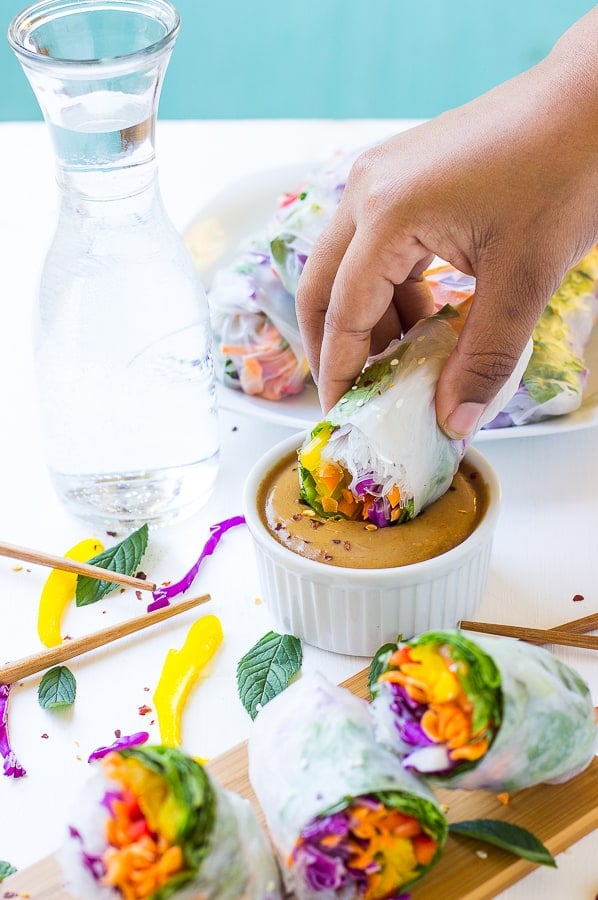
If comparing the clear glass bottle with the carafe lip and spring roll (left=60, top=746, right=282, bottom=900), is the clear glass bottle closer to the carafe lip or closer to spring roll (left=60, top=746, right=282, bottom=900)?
the carafe lip

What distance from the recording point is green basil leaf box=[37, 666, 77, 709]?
4.21 feet

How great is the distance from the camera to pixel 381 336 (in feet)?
5.08

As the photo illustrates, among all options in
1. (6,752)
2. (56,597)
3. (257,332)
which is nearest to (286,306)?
→ (257,332)

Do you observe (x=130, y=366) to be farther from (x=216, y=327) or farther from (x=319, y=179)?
(x=319, y=179)

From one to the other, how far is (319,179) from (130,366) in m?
0.62

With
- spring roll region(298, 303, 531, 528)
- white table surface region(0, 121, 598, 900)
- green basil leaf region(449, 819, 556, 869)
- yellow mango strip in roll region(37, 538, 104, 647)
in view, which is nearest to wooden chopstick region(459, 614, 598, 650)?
white table surface region(0, 121, 598, 900)

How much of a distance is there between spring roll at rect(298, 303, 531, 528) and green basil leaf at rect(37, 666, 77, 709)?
36 cm

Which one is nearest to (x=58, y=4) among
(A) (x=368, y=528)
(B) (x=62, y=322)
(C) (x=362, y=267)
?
(B) (x=62, y=322)

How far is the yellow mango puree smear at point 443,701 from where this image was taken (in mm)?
963

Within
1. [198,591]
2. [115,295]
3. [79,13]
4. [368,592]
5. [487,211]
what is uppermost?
[79,13]

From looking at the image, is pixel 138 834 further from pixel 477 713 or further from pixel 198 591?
pixel 198 591

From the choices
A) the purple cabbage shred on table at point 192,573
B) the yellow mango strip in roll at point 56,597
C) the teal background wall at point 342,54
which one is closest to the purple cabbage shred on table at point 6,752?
the yellow mango strip in roll at point 56,597

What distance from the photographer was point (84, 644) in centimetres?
135

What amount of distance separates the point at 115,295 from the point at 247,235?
0.65m
